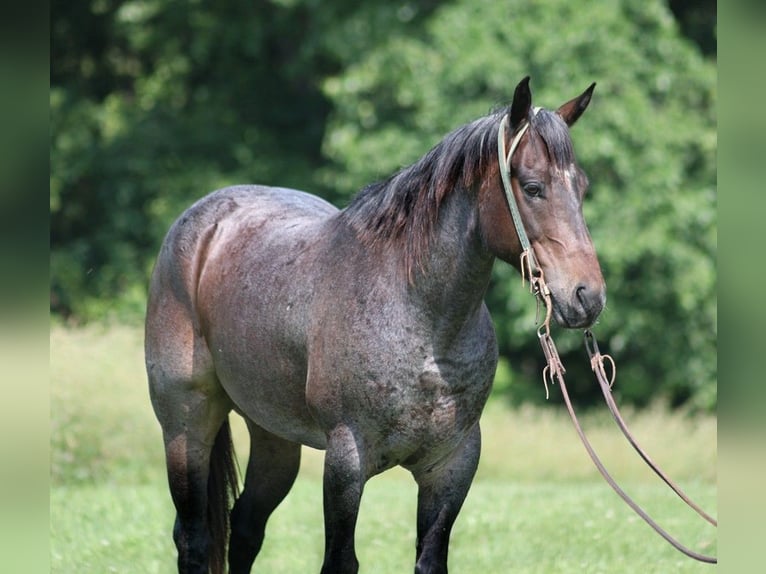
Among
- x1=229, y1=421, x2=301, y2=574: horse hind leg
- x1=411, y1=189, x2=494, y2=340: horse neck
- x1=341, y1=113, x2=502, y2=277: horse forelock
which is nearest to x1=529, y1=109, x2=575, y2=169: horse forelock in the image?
x1=341, y1=113, x2=502, y2=277: horse forelock

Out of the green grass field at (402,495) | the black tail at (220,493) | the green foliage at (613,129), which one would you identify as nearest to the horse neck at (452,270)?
the black tail at (220,493)

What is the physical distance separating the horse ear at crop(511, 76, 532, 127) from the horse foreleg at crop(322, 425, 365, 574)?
3.89ft

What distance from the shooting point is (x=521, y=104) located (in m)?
3.46

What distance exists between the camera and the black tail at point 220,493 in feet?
16.4

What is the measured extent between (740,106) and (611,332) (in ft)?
41.2

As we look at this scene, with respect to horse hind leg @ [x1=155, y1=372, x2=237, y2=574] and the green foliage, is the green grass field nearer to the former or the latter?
the green foliage

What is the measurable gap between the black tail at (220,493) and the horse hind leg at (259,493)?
54mm

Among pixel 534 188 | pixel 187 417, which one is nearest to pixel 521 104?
pixel 534 188

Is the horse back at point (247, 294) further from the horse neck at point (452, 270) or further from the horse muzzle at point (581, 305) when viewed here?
the horse muzzle at point (581, 305)

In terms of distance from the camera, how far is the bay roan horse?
11.4ft

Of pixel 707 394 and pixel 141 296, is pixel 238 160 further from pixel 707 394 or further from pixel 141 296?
pixel 707 394

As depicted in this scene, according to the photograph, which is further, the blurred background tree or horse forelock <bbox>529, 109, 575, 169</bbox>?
the blurred background tree

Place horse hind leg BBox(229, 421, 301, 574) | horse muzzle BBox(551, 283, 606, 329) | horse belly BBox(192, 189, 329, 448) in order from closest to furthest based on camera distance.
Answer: horse muzzle BBox(551, 283, 606, 329)
horse belly BBox(192, 189, 329, 448)
horse hind leg BBox(229, 421, 301, 574)

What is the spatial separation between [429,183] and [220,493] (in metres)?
1.99
